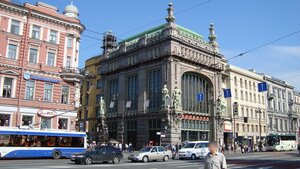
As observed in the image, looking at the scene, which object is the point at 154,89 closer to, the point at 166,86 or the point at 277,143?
the point at 166,86

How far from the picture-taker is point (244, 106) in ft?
231

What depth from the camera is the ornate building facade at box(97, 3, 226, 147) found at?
5059cm

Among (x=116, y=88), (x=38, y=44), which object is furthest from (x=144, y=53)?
(x=38, y=44)

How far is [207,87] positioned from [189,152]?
30.7 m

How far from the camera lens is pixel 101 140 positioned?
204ft

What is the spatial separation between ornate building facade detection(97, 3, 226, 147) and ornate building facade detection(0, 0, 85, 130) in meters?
16.5

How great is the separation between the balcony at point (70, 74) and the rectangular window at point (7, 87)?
243 inches

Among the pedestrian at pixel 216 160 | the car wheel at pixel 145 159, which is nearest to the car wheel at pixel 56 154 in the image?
the car wheel at pixel 145 159

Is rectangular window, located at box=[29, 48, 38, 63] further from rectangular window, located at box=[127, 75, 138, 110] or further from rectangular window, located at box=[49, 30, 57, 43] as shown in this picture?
rectangular window, located at box=[127, 75, 138, 110]

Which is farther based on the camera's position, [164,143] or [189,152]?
[164,143]

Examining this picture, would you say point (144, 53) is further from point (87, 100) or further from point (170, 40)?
point (87, 100)

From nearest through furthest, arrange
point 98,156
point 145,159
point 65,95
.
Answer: point 98,156
point 145,159
point 65,95

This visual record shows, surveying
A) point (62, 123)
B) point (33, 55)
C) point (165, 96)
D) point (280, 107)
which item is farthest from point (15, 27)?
point (280, 107)

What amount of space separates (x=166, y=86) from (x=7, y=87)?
24.9m
